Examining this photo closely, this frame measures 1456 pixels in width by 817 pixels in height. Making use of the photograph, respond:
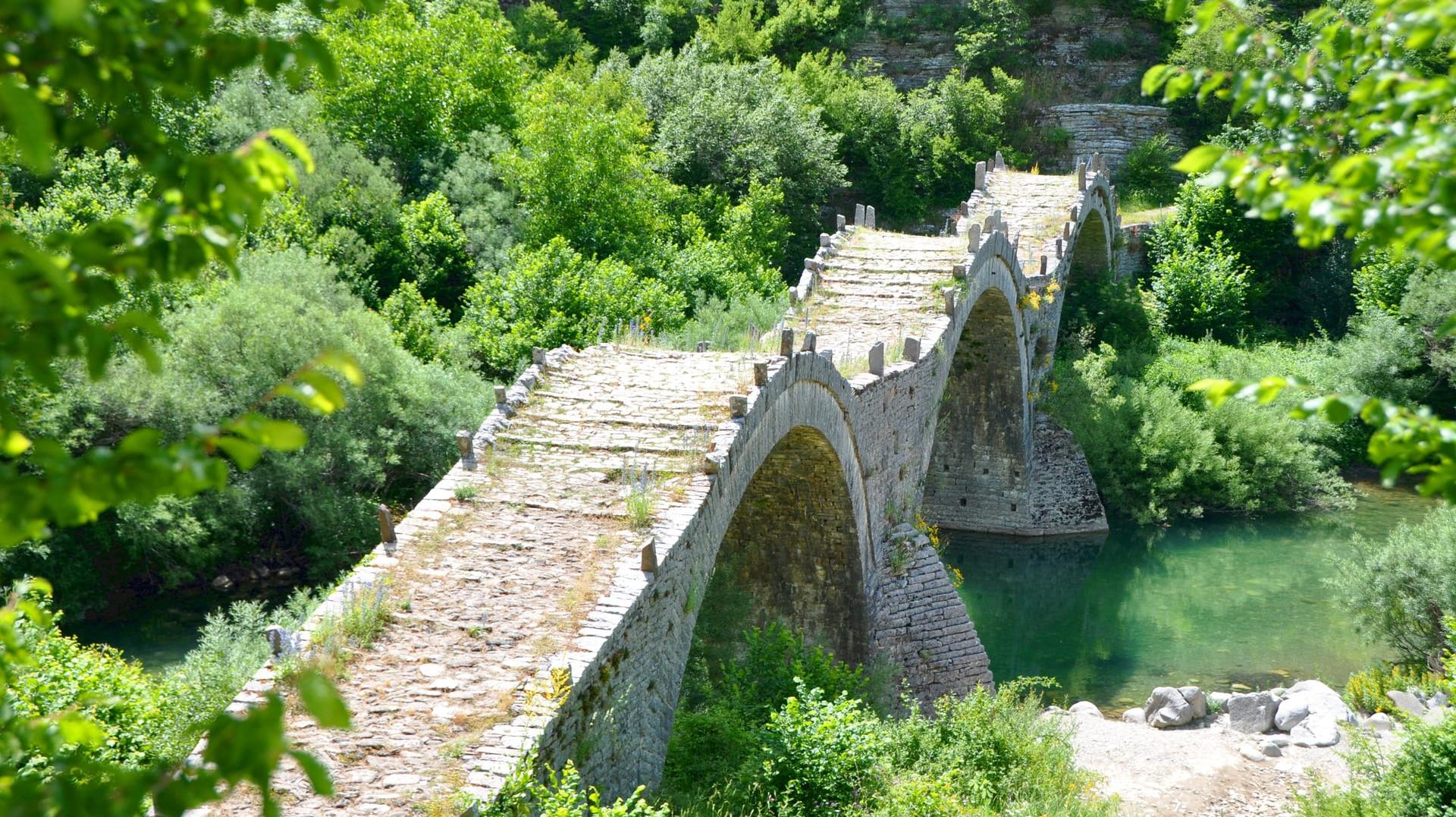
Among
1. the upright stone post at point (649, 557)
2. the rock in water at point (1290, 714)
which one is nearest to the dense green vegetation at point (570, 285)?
the upright stone post at point (649, 557)

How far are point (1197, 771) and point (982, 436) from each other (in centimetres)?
1221

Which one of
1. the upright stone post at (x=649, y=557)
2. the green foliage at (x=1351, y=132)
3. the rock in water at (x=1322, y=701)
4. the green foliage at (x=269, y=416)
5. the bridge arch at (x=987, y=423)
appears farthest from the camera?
the bridge arch at (x=987, y=423)

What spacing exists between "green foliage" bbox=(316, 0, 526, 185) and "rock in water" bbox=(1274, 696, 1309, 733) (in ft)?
68.8

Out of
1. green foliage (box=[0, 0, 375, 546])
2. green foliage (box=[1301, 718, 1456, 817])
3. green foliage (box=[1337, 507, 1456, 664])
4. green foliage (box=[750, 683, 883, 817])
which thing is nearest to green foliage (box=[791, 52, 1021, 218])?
green foliage (box=[1337, 507, 1456, 664])

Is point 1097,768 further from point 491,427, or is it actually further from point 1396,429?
point 1396,429

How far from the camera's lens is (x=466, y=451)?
450 inches

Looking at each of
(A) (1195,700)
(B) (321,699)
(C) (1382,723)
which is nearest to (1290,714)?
(C) (1382,723)

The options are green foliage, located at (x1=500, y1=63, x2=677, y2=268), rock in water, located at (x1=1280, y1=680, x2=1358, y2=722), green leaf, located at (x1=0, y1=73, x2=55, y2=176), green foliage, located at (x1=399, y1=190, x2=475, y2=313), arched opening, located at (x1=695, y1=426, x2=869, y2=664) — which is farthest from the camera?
green foliage, located at (x1=500, y1=63, x2=677, y2=268)

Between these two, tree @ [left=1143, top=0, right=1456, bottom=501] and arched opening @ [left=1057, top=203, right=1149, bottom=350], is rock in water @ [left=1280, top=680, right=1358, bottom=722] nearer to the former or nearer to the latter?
tree @ [left=1143, top=0, right=1456, bottom=501]

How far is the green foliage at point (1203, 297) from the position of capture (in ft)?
111

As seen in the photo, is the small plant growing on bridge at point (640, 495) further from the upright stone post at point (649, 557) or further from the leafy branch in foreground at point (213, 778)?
the leafy branch in foreground at point (213, 778)

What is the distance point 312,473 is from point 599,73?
20835 millimetres

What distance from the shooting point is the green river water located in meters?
20.2

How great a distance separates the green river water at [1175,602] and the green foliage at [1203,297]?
22.4 ft
